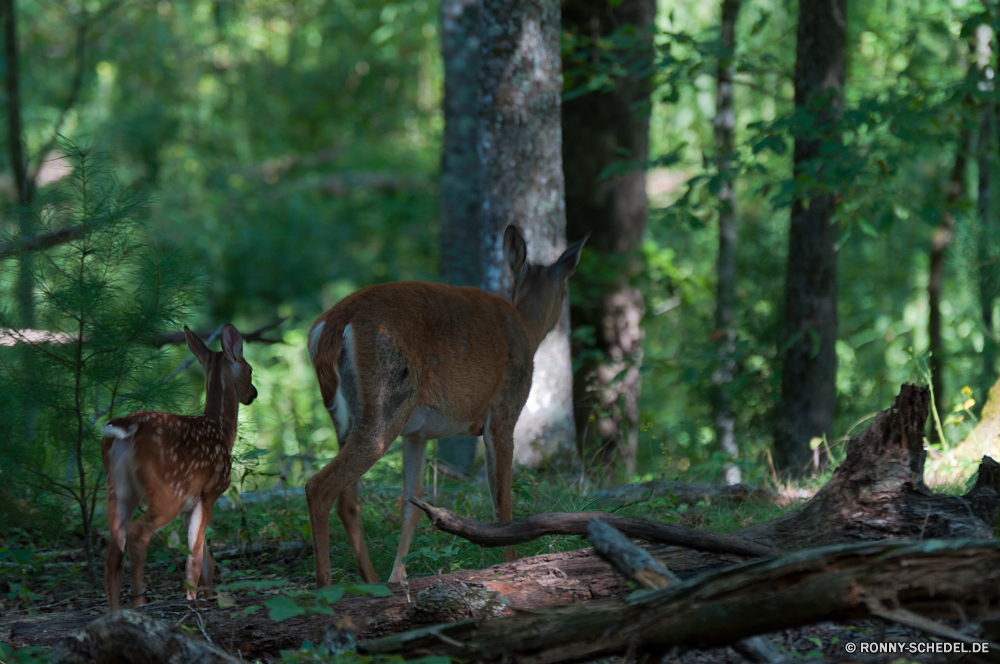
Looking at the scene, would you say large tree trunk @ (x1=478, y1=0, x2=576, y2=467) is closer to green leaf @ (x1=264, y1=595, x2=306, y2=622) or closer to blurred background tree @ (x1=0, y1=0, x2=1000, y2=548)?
blurred background tree @ (x1=0, y1=0, x2=1000, y2=548)

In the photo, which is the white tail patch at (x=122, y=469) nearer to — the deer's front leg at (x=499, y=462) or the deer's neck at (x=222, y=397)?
the deer's neck at (x=222, y=397)

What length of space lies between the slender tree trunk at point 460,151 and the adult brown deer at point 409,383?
347 centimetres

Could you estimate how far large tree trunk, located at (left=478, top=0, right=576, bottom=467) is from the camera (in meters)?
5.96

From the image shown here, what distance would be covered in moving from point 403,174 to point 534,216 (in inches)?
547

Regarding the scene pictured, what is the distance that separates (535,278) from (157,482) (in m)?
2.56

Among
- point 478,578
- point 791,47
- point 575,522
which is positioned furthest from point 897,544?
point 791,47

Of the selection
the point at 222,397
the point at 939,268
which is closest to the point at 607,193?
the point at 939,268

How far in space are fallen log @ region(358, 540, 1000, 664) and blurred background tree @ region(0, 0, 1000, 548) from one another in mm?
3204

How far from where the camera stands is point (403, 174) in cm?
1948

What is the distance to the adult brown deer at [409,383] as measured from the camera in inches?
159

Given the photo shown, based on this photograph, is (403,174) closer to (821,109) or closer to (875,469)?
(821,109)

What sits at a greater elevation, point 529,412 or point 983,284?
point 983,284

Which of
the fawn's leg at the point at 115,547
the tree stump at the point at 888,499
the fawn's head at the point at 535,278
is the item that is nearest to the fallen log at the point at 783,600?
the tree stump at the point at 888,499

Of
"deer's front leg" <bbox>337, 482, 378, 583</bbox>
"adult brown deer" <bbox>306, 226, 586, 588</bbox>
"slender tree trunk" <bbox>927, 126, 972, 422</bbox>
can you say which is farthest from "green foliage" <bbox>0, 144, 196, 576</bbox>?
"slender tree trunk" <bbox>927, 126, 972, 422</bbox>
